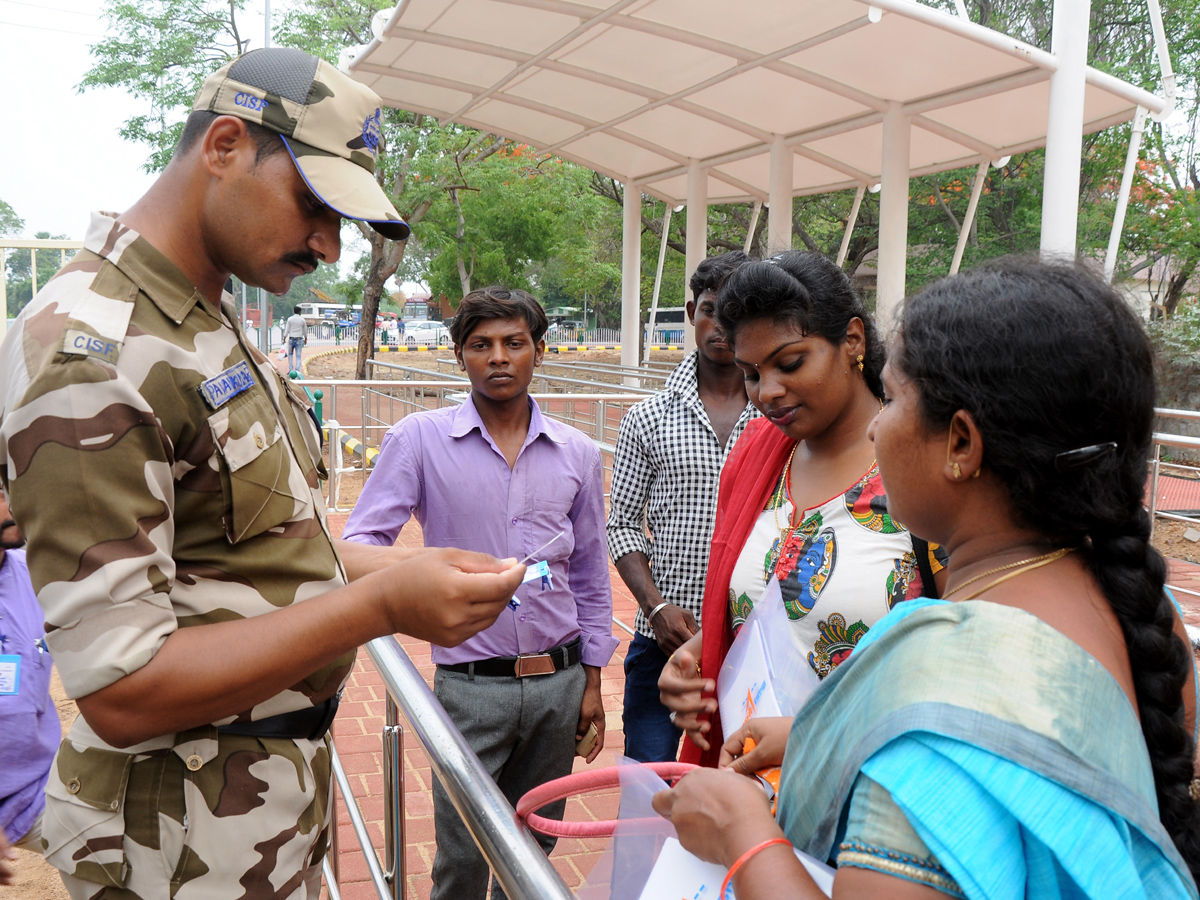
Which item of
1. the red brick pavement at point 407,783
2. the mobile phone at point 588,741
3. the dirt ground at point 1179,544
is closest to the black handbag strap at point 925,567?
the red brick pavement at point 407,783

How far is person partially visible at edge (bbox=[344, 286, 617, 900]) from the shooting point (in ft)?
8.68

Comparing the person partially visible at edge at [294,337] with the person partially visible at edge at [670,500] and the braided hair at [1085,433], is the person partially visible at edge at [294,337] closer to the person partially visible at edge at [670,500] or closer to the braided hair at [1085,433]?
the person partially visible at edge at [670,500]

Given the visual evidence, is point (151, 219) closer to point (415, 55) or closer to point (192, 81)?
point (415, 55)

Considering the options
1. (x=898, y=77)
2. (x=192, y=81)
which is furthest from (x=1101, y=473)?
(x=192, y=81)

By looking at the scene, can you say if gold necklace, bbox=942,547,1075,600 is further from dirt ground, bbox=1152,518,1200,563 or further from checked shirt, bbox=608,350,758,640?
dirt ground, bbox=1152,518,1200,563

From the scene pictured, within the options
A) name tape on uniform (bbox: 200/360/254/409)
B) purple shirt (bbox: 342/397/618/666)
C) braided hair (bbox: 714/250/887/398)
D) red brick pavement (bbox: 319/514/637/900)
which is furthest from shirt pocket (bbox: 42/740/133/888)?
braided hair (bbox: 714/250/887/398)

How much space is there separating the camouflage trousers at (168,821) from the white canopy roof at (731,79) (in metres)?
6.92

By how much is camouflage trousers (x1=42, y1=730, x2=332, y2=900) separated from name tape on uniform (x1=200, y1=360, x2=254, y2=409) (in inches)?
19.3

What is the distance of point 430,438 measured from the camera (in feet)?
9.36

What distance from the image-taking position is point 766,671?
1549 mm

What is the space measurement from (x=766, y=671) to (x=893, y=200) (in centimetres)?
806

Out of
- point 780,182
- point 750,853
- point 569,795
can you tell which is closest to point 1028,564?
point 750,853

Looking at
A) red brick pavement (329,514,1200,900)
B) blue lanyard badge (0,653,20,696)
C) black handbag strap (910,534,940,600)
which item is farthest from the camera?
red brick pavement (329,514,1200,900)

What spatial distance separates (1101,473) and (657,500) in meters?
2.13
